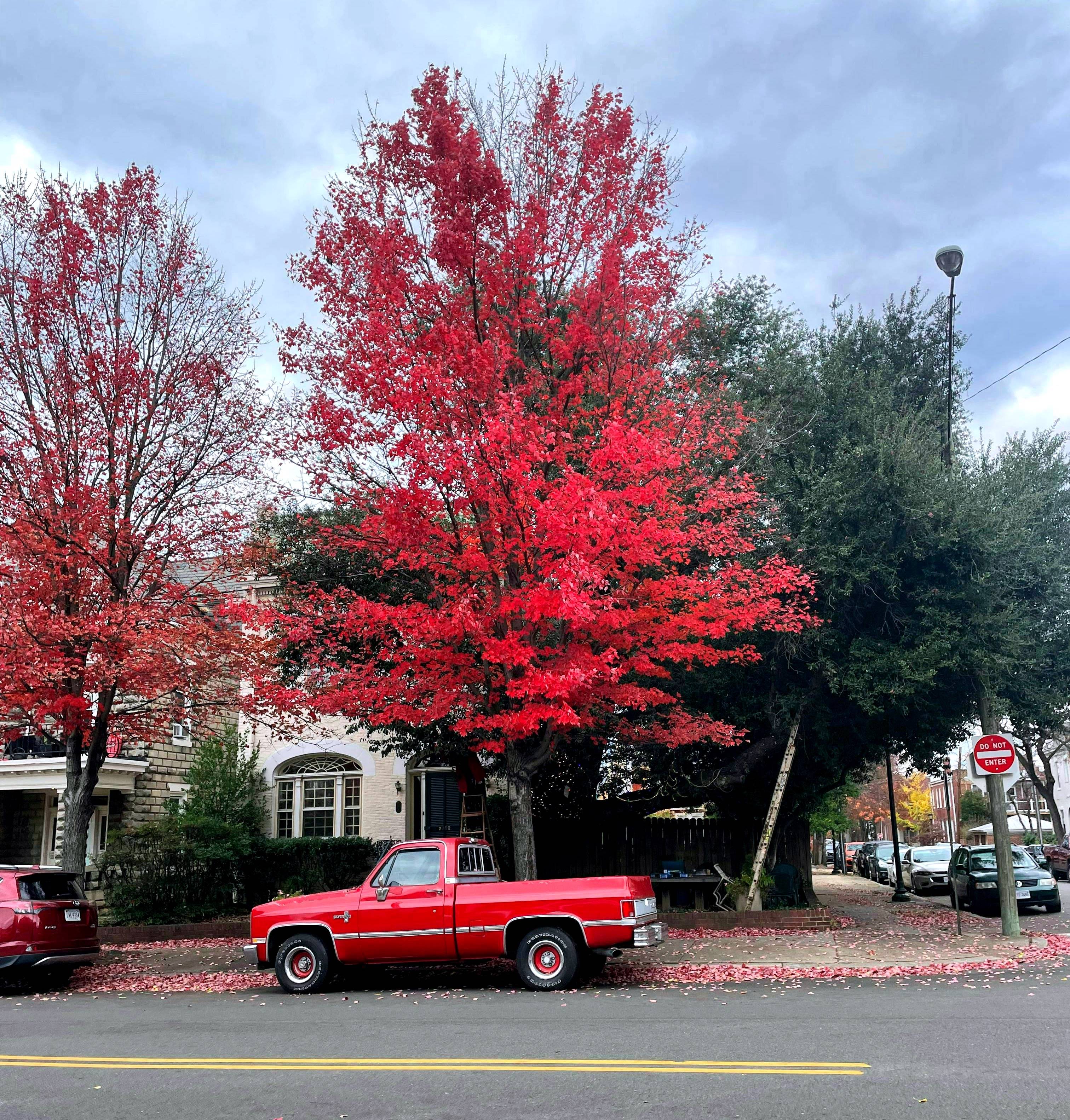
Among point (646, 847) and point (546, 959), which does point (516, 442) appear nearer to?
point (546, 959)

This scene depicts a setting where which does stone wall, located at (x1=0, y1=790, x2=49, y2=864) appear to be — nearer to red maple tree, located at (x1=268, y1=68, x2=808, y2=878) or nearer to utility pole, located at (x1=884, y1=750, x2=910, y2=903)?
red maple tree, located at (x1=268, y1=68, x2=808, y2=878)

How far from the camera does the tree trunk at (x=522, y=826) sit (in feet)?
51.0

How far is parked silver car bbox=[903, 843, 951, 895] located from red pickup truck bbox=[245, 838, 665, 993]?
810 inches

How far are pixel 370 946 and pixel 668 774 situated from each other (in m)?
9.80

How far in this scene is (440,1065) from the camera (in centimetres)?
773

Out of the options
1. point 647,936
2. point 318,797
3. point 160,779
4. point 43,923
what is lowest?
point 647,936

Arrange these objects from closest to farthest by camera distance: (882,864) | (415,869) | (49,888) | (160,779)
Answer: (415,869) → (49,888) → (160,779) → (882,864)

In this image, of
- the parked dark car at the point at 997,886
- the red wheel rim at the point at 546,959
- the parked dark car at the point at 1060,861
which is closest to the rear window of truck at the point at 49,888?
the red wheel rim at the point at 546,959

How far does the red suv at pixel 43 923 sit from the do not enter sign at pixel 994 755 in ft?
43.9

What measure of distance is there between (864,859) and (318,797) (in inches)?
1103

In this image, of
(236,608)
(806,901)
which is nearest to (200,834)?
(236,608)

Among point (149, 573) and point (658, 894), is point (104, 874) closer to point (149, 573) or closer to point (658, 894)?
point (149, 573)

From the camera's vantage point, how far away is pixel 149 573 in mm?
17062

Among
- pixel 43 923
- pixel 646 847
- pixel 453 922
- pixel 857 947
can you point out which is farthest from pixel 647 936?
pixel 646 847
